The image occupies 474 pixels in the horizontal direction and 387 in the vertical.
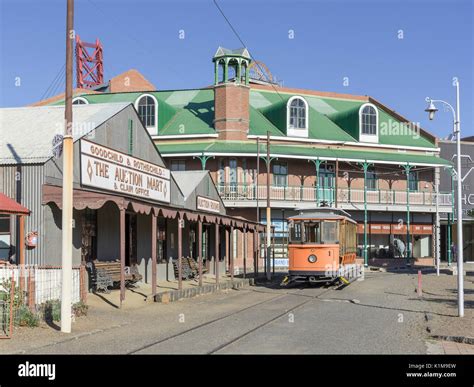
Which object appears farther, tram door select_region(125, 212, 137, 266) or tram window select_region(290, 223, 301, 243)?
tram window select_region(290, 223, 301, 243)

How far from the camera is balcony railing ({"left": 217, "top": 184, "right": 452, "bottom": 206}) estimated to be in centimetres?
4553

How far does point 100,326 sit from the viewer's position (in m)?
15.7

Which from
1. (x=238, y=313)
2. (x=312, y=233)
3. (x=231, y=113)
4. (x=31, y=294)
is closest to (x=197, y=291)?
(x=312, y=233)

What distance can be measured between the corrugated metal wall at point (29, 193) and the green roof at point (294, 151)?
24.8 m

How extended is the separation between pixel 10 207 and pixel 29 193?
4.29ft

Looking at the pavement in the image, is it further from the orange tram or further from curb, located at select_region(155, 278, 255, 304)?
the orange tram

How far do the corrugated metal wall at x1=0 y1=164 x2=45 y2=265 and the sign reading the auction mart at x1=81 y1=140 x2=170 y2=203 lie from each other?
1.34m

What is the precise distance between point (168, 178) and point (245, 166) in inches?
774

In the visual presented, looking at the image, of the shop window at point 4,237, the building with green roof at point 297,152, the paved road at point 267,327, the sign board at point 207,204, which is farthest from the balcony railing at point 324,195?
the shop window at point 4,237

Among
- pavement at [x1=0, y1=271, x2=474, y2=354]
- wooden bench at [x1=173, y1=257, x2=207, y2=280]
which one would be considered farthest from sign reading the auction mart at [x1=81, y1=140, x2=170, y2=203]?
wooden bench at [x1=173, y1=257, x2=207, y2=280]

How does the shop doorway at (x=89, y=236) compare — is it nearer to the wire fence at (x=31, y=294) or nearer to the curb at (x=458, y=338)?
the wire fence at (x=31, y=294)

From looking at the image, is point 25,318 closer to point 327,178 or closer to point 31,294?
point 31,294
